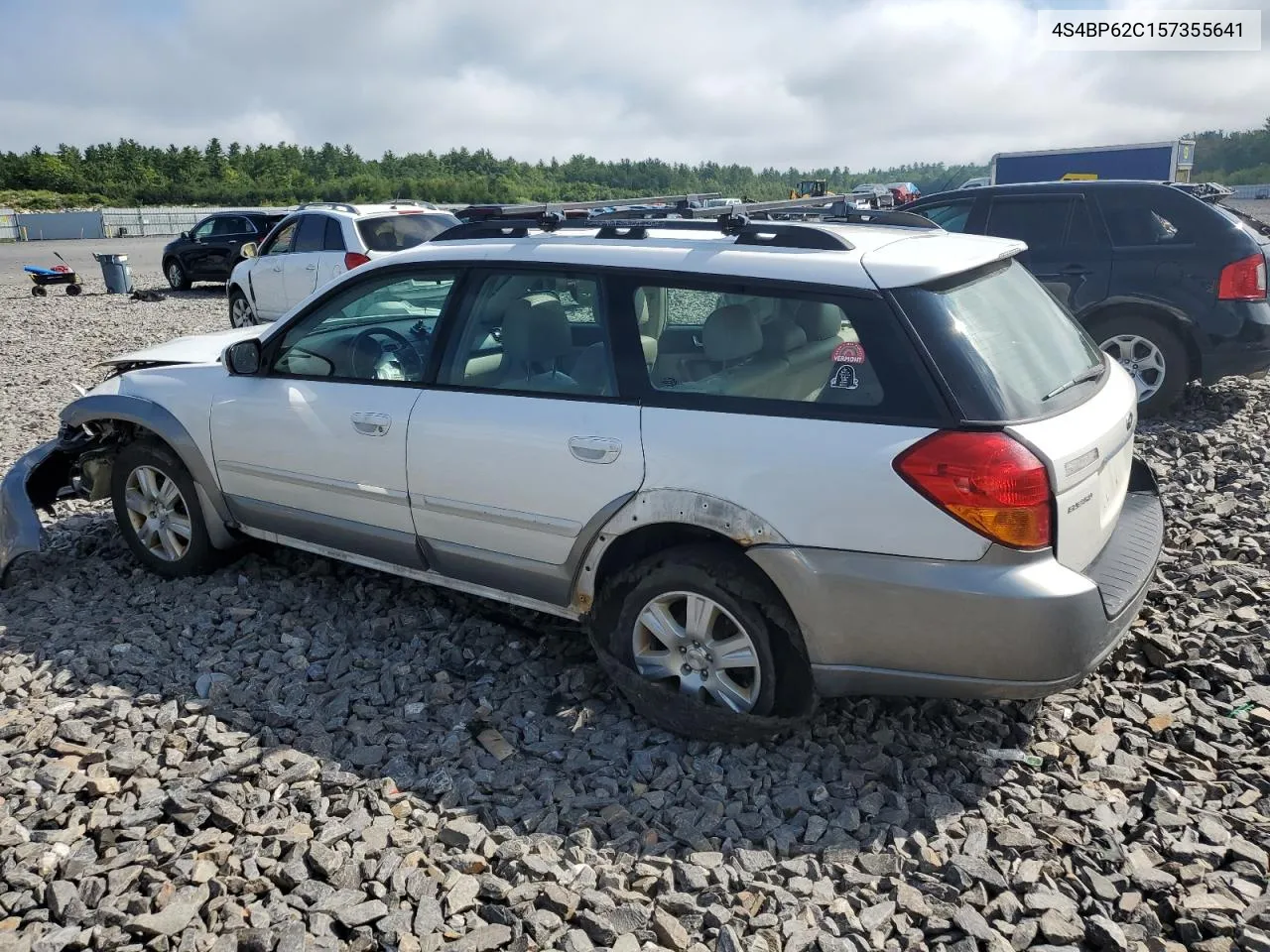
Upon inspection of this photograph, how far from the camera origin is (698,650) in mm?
3551

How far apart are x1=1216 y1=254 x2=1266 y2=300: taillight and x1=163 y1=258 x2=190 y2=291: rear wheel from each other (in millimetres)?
20683

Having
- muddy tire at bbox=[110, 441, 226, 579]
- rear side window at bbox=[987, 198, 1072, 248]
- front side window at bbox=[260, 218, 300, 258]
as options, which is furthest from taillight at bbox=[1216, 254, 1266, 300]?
front side window at bbox=[260, 218, 300, 258]

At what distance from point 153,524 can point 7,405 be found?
5738 mm

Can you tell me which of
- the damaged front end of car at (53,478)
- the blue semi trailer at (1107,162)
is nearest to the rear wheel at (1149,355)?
the damaged front end of car at (53,478)

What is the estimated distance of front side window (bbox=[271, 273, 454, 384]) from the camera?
167 inches

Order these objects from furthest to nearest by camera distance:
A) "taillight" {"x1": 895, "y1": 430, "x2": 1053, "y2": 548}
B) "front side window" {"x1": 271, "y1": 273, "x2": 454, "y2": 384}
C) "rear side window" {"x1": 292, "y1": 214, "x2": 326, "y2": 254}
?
"rear side window" {"x1": 292, "y1": 214, "x2": 326, "y2": 254}
"front side window" {"x1": 271, "y1": 273, "x2": 454, "y2": 384}
"taillight" {"x1": 895, "y1": 430, "x2": 1053, "y2": 548}

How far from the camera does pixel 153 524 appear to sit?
201 inches

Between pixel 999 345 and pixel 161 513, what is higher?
pixel 999 345

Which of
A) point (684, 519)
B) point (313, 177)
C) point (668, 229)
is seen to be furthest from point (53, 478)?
point (313, 177)

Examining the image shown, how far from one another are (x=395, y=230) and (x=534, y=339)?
30.9 ft

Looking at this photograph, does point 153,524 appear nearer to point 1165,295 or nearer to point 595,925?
point 595,925

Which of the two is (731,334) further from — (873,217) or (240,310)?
(240,310)

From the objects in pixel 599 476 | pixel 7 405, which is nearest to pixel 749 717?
pixel 599 476

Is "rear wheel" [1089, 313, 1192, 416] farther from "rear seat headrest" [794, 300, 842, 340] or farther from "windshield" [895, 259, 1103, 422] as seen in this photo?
"rear seat headrest" [794, 300, 842, 340]
